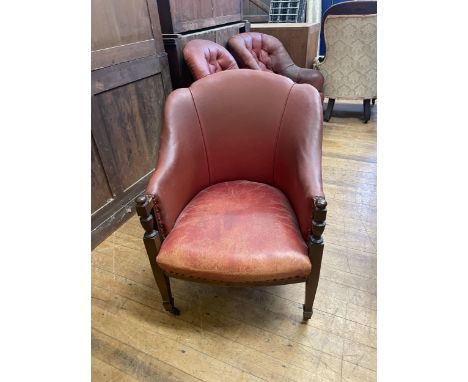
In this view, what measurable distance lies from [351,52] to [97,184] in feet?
8.44

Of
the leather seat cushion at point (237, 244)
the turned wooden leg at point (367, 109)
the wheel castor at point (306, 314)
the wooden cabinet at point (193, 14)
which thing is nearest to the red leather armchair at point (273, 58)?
the wooden cabinet at point (193, 14)

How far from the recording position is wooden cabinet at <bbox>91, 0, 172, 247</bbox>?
1.51 metres

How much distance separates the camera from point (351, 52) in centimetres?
284

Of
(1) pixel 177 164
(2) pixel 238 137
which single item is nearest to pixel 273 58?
(2) pixel 238 137

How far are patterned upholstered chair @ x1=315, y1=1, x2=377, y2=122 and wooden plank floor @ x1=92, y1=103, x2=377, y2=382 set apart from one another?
1.86 metres

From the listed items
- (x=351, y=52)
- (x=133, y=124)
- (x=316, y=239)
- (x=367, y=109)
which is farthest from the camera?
(x=367, y=109)

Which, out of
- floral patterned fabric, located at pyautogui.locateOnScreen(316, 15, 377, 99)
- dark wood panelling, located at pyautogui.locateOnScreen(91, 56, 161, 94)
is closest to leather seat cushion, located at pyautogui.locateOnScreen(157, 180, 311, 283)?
dark wood panelling, located at pyautogui.locateOnScreen(91, 56, 161, 94)

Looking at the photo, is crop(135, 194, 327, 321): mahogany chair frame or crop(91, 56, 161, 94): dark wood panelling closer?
crop(135, 194, 327, 321): mahogany chair frame

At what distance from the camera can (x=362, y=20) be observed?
8.75 ft

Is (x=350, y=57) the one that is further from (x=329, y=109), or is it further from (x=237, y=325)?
(x=237, y=325)

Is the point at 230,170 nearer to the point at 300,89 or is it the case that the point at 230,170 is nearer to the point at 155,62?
the point at 300,89

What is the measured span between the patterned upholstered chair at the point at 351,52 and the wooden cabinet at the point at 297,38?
17 cm

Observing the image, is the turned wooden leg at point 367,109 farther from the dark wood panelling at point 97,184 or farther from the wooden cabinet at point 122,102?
the dark wood panelling at point 97,184

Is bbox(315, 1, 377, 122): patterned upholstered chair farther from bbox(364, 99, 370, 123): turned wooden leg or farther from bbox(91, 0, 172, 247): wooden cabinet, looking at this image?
bbox(91, 0, 172, 247): wooden cabinet
